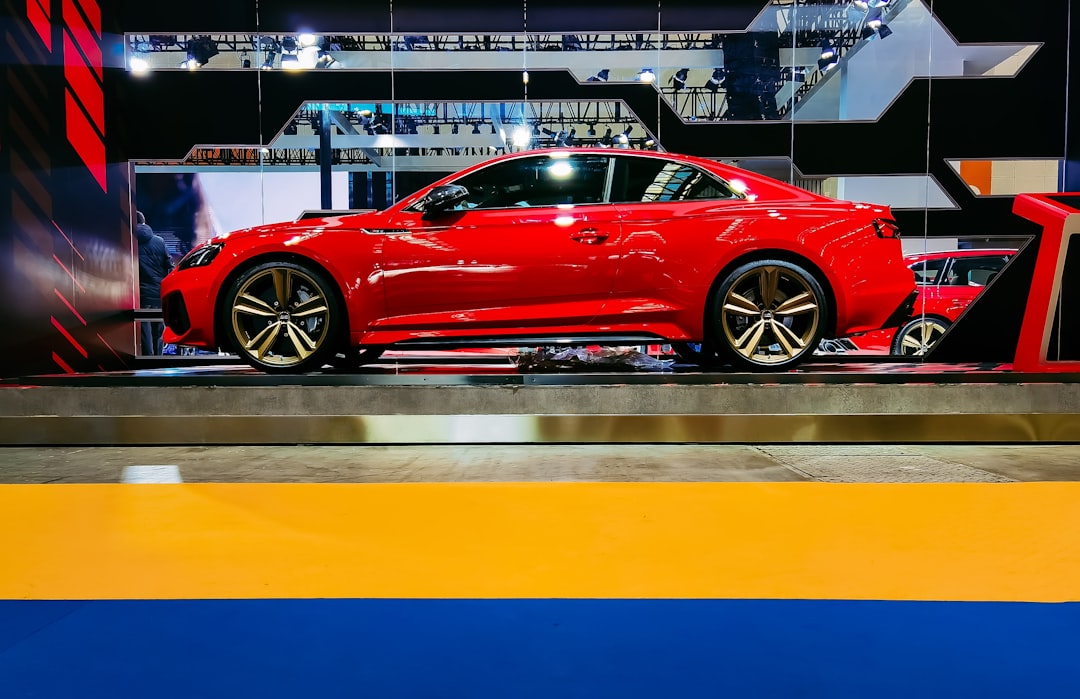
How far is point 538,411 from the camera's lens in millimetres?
3238

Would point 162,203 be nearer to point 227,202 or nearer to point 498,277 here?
point 227,202

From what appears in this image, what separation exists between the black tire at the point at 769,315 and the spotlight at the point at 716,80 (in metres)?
3.06

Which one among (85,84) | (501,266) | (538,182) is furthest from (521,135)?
(85,84)

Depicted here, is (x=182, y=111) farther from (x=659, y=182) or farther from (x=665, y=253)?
(x=665, y=253)

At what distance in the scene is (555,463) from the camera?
9.32 feet

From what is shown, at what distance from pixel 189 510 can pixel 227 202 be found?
15.4 feet

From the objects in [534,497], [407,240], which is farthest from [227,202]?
[534,497]

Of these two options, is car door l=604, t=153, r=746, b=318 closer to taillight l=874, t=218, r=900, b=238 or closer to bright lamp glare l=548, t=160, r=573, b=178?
bright lamp glare l=548, t=160, r=573, b=178

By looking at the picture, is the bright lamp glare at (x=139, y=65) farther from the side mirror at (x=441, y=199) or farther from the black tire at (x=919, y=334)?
the black tire at (x=919, y=334)

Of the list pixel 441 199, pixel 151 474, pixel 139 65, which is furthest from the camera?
pixel 139 65

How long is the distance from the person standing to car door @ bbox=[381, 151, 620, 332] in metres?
3.67

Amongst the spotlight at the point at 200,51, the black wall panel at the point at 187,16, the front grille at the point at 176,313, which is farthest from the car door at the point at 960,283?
the spotlight at the point at 200,51

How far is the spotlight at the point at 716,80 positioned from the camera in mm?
5938

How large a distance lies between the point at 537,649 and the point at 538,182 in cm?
314
